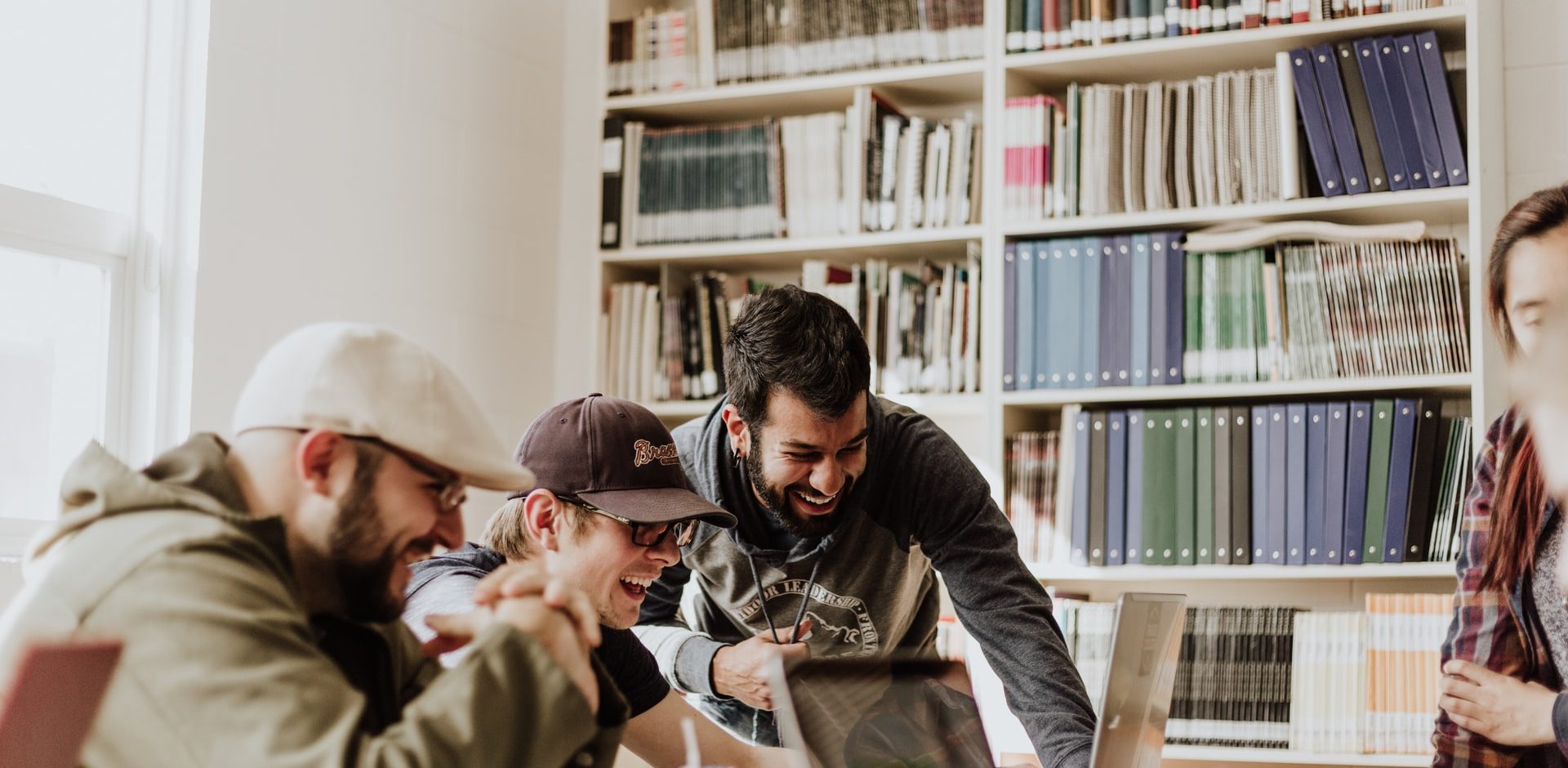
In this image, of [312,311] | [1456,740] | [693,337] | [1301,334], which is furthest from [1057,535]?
[312,311]

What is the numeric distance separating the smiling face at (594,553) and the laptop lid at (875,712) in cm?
51

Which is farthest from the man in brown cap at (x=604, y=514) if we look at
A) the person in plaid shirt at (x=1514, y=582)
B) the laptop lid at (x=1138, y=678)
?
the person in plaid shirt at (x=1514, y=582)

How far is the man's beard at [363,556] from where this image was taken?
105cm

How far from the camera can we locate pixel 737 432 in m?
2.11

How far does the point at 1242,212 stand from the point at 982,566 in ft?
4.18

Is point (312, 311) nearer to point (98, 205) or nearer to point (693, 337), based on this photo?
point (98, 205)

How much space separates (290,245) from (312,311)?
14 cm

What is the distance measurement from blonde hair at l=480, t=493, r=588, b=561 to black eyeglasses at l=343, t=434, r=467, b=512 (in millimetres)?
625

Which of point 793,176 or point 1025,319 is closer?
point 1025,319

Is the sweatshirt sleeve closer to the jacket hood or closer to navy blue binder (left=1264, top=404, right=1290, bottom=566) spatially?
the jacket hood

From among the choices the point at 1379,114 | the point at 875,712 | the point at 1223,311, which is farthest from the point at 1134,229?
the point at 875,712

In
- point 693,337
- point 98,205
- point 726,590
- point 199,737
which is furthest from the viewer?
point 693,337

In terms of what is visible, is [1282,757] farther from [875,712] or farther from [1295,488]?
[875,712]

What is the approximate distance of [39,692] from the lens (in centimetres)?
95
